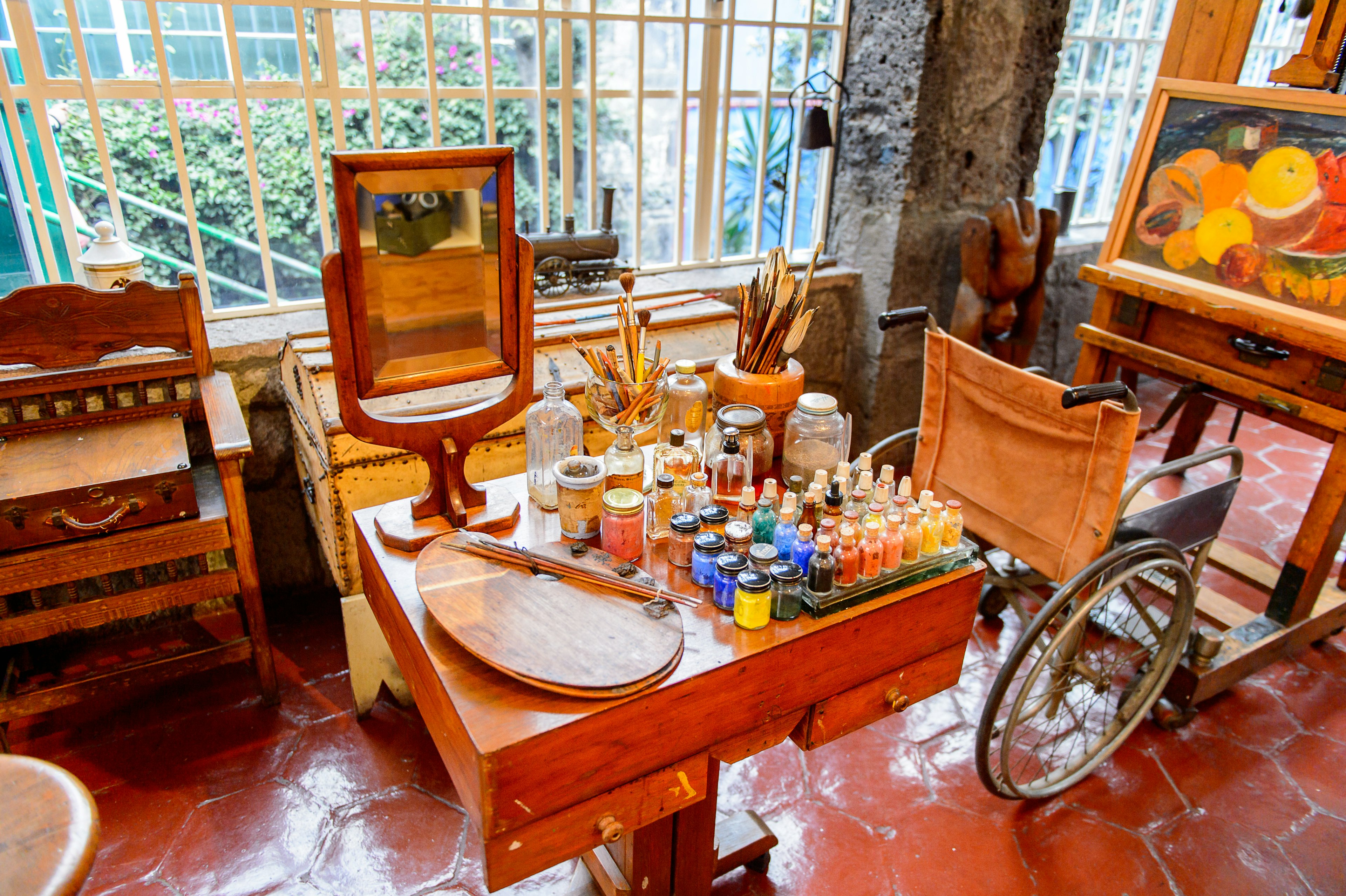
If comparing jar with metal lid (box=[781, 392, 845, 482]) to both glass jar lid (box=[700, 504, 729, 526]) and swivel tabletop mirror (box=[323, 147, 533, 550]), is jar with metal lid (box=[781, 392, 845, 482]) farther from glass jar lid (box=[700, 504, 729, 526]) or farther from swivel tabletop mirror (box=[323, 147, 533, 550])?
swivel tabletop mirror (box=[323, 147, 533, 550])

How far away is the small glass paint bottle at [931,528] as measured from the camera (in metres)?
1.75

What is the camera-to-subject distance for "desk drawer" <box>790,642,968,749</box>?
5.57 ft

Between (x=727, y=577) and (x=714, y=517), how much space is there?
0.55ft

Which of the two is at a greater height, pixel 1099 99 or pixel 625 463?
pixel 1099 99

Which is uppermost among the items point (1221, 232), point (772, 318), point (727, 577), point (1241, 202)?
point (1241, 202)

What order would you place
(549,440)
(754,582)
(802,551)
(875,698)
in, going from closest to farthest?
(754,582) < (802,551) < (875,698) < (549,440)

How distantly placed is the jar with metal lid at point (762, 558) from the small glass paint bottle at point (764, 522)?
4.6 inches

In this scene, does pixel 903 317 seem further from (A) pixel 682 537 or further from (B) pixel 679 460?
(A) pixel 682 537

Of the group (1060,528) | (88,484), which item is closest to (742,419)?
(1060,528)

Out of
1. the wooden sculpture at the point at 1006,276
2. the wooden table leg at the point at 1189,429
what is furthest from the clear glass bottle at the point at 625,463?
the wooden table leg at the point at 1189,429

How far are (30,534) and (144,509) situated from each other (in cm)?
25

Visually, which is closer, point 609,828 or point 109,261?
point 609,828

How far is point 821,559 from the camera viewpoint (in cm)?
159

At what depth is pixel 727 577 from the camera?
160 centimetres
